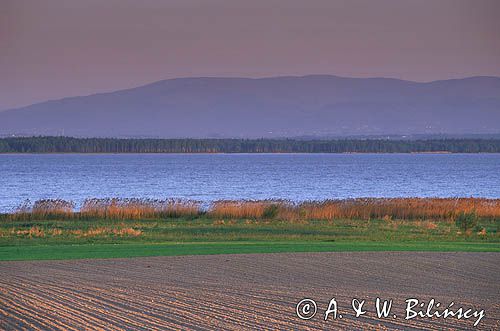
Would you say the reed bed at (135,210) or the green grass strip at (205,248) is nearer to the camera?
the green grass strip at (205,248)

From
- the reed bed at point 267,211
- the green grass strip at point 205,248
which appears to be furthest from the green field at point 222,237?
the reed bed at point 267,211

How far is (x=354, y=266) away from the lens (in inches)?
909

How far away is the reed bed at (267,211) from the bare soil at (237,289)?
17.3 meters

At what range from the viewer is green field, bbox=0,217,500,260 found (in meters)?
27.5

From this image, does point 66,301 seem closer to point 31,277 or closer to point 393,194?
point 31,277

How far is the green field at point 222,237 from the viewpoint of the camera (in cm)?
2745

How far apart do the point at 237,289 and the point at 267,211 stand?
80.2 feet

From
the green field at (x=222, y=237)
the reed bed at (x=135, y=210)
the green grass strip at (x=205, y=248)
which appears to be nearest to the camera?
the green grass strip at (x=205, y=248)

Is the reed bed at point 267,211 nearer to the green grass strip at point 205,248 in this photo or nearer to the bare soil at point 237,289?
the green grass strip at point 205,248

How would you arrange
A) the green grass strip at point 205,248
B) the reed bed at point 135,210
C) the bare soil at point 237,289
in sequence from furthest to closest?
1. the reed bed at point 135,210
2. the green grass strip at point 205,248
3. the bare soil at point 237,289

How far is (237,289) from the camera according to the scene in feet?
61.9

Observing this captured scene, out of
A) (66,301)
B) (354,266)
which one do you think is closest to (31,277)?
(66,301)

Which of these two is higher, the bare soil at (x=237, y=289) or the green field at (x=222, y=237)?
the bare soil at (x=237, y=289)

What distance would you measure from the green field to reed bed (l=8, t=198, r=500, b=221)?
1.30 metres
